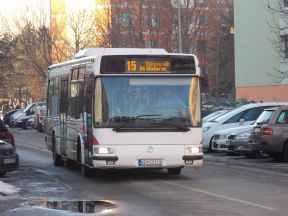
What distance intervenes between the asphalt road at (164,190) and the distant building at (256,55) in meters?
30.7

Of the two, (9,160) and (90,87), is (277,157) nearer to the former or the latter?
(90,87)

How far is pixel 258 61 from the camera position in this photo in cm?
5219

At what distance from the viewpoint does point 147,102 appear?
14.8 m

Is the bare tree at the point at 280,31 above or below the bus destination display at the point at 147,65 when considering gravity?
above

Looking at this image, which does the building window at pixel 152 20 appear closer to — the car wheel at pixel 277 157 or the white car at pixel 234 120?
the white car at pixel 234 120

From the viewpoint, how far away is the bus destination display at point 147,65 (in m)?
14.9

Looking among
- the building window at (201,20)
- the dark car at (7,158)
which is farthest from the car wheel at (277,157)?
the building window at (201,20)

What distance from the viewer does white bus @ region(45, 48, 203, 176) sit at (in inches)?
571

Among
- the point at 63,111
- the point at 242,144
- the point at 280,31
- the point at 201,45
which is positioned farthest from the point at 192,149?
the point at 201,45

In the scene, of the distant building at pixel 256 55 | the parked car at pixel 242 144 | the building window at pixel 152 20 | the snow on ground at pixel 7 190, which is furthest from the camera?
the distant building at pixel 256 55

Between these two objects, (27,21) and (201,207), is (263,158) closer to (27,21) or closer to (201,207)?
(201,207)

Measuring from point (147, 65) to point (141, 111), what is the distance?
1.08 m

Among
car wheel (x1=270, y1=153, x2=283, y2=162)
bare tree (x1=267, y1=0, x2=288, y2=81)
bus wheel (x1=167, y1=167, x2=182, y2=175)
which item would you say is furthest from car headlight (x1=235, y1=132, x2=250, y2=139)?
bus wheel (x1=167, y1=167, x2=182, y2=175)

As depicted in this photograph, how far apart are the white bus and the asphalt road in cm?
63
